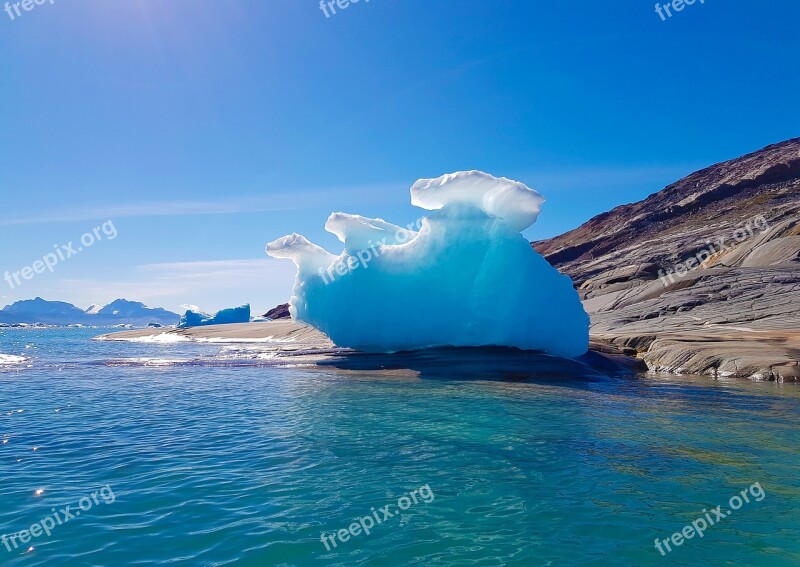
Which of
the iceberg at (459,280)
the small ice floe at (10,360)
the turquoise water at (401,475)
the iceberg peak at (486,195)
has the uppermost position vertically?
the iceberg peak at (486,195)

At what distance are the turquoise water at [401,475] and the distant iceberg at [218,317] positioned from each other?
69321mm

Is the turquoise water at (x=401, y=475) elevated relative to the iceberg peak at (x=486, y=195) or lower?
lower

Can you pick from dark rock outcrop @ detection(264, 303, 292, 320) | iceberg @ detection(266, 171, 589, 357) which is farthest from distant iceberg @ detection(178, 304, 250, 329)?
iceberg @ detection(266, 171, 589, 357)

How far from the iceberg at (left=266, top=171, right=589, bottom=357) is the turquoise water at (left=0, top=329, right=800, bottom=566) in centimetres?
748

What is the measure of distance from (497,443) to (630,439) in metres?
2.58

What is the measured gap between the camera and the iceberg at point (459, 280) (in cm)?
2239

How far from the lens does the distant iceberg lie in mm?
82188

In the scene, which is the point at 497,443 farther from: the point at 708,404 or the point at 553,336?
the point at 553,336

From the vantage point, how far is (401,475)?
8.05 m

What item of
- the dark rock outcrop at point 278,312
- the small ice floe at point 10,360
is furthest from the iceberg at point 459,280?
the dark rock outcrop at point 278,312

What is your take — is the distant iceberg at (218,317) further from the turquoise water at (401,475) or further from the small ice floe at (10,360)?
the turquoise water at (401,475)

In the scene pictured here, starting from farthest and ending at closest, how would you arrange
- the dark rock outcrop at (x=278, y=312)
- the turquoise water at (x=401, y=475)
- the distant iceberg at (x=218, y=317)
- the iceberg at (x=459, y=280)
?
the dark rock outcrop at (x=278, y=312)
the distant iceberg at (x=218, y=317)
the iceberg at (x=459, y=280)
the turquoise water at (x=401, y=475)

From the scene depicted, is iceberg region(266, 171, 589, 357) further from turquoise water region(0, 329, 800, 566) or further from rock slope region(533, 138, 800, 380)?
turquoise water region(0, 329, 800, 566)

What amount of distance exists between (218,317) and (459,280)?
66.3 meters
